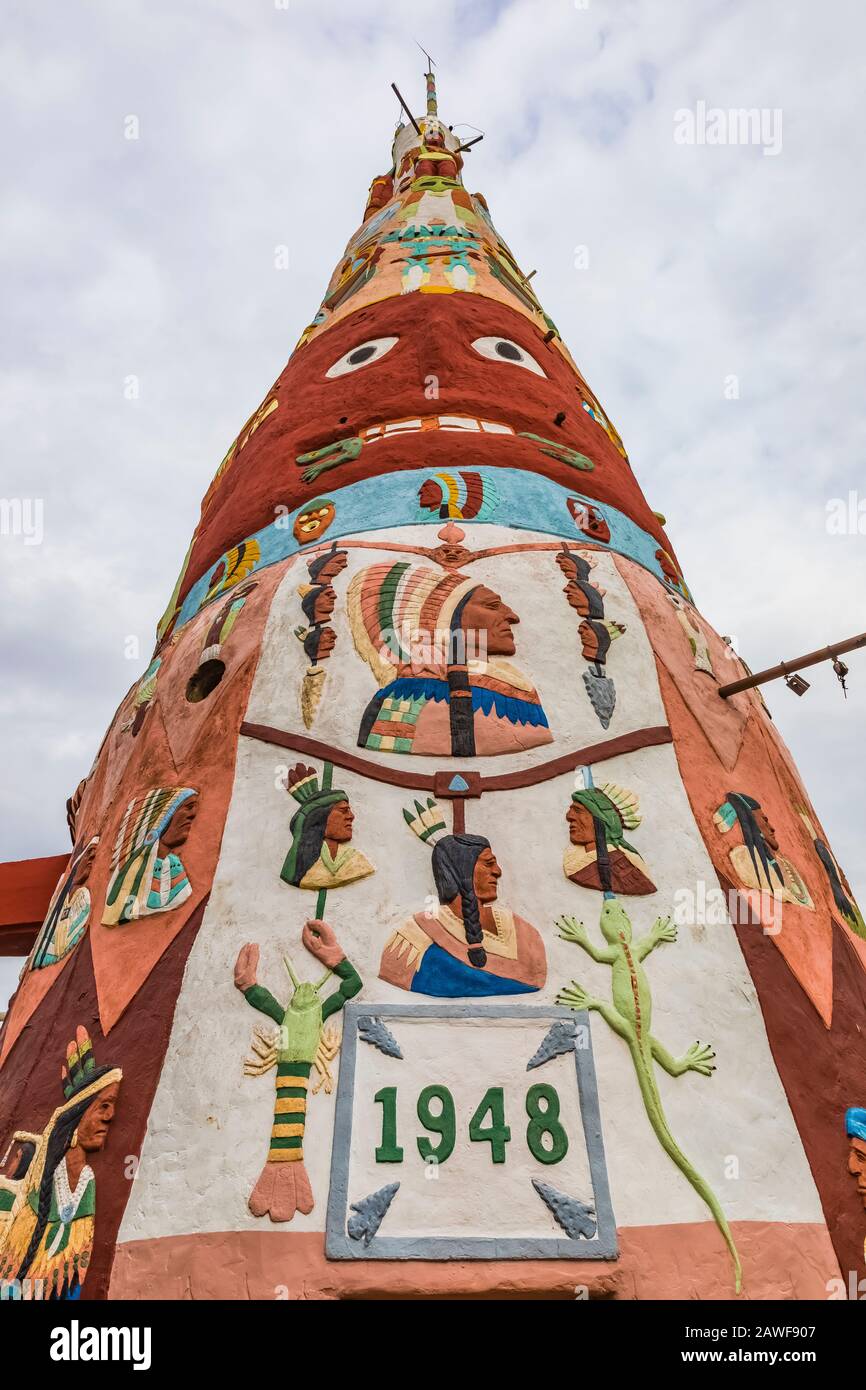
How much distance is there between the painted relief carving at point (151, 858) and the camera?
22.2 feet

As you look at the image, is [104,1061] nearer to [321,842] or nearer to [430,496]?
[321,842]

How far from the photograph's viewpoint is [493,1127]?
5484 millimetres

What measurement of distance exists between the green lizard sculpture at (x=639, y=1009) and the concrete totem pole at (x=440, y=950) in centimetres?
2

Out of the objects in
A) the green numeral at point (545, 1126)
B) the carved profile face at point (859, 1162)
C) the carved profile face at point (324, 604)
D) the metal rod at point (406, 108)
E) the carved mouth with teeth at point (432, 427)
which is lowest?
the carved profile face at point (859, 1162)

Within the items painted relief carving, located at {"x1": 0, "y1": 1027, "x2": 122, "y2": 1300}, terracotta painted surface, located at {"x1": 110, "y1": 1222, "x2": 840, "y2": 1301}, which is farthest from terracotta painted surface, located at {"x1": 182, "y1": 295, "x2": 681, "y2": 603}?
terracotta painted surface, located at {"x1": 110, "y1": 1222, "x2": 840, "y2": 1301}

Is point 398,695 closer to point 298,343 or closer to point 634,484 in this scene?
point 634,484

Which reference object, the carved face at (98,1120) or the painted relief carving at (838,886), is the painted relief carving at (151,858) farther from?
the painted relief carving at (838,886)

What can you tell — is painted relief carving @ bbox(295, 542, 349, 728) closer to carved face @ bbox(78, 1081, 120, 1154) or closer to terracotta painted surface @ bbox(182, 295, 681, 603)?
terracotta painted surface @ bbox(182, 295, 681, 603)

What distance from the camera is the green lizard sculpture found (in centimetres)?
554

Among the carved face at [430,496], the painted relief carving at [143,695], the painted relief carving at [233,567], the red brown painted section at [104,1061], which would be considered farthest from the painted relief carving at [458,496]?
the red brown painted section at [104,1061]

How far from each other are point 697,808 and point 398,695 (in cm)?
197

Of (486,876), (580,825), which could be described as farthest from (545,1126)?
(580,825)
